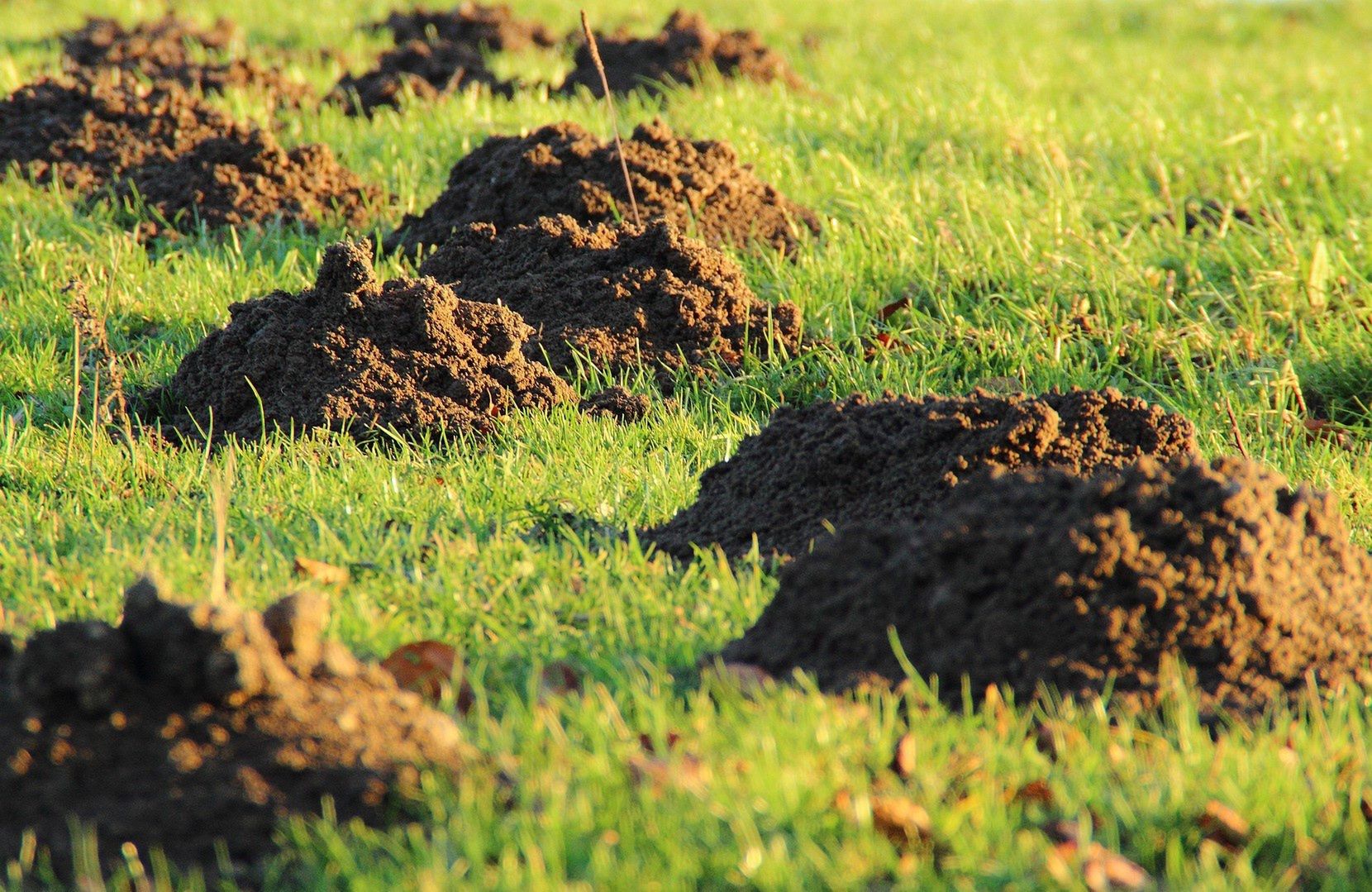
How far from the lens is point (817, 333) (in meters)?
5.72

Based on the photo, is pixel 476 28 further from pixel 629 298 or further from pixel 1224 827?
pixel 1224 827

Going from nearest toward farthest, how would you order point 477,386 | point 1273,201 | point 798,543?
point 798,543 < point 477,386 < point 1273,201

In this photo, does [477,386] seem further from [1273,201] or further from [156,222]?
[1273,201]

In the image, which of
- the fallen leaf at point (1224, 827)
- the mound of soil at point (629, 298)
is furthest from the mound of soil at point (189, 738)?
the mound of soil at point (629, 298)

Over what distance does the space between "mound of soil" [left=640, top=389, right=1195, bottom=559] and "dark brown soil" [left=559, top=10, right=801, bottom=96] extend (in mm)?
5910

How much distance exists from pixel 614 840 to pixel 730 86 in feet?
25.7

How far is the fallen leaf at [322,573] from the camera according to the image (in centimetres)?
338

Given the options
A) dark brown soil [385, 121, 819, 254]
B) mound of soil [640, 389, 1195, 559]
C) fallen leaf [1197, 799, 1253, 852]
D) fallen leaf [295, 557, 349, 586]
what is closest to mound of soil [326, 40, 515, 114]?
dark brown soil [385, 121, 819, 254]

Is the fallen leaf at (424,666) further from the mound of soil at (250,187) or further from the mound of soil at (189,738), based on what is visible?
the mound of soil at (250,187)

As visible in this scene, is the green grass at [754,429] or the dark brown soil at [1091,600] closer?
the green grass at [754,429]

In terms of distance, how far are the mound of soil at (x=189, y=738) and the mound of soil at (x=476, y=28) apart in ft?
30.1

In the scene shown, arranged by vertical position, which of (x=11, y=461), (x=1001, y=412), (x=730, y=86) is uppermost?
(x=730, y=86)

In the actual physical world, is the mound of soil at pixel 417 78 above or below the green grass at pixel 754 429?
above

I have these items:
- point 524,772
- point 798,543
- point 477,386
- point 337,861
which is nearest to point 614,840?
point 524,772
